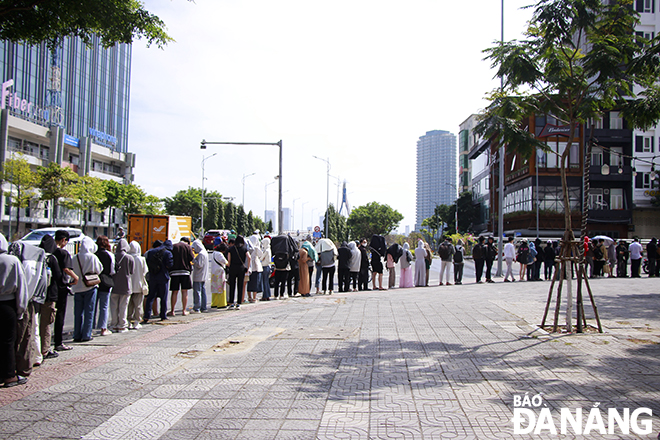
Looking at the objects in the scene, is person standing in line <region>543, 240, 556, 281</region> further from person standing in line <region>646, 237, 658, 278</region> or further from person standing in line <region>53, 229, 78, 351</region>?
person standing in line <region>53, 229, 78, 351</region>

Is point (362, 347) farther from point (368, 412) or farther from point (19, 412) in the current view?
point (19, 412)

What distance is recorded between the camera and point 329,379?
5707 millimetres

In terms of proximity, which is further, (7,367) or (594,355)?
(594,355)

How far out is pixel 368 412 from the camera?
4586mm

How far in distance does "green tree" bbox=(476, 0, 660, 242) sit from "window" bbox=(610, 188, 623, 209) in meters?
51.4

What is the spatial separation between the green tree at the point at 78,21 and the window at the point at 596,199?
55546 millimetres

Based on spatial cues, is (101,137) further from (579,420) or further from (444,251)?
(579,420)

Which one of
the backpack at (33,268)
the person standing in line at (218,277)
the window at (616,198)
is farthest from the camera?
the window at (616,198)

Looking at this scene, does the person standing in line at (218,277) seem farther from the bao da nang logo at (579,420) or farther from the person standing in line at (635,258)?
the person standing in line at (635,258)

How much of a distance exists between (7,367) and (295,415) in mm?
3462

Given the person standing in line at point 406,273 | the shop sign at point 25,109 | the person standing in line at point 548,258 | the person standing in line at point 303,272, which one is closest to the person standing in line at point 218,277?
the person standing in line at point 303,272

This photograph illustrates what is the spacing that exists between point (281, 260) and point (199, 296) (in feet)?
10.9

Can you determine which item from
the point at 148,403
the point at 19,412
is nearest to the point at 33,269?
the point at 19,412

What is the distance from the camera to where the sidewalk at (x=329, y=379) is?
14.2 feet
